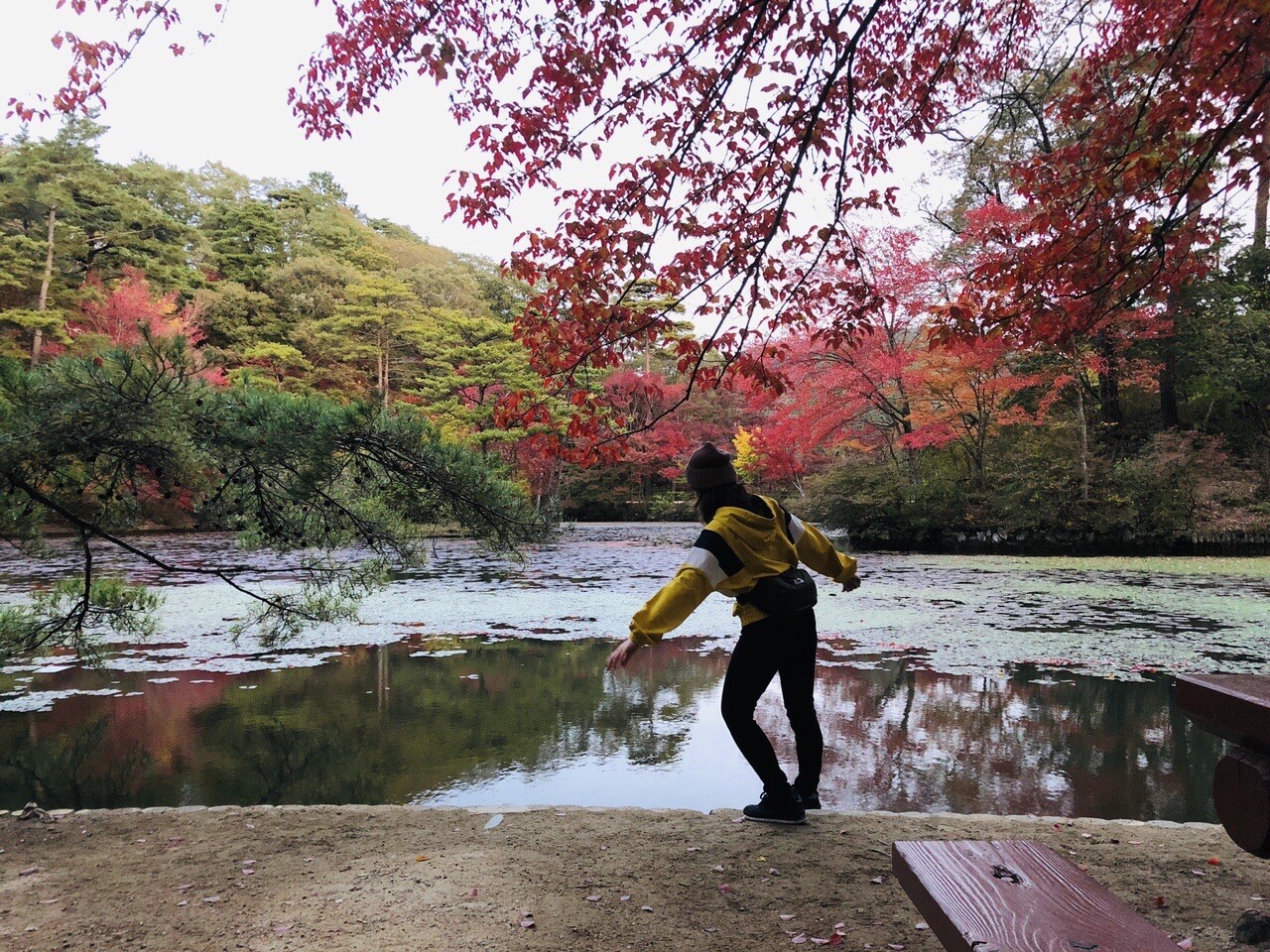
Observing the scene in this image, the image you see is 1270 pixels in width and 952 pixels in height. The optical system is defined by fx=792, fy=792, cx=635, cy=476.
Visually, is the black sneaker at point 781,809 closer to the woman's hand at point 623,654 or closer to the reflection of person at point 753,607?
the reflection of person at point 753,607

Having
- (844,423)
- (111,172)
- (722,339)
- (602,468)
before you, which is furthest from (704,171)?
(111,172)

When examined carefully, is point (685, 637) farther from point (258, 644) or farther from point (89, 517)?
point (89, 517)

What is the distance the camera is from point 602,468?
23969 mm

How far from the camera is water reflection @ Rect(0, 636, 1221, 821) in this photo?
3068 mm

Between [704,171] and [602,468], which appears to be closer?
[704,171]

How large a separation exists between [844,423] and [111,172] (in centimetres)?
1901

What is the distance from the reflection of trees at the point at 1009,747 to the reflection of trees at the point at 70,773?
2766 mm

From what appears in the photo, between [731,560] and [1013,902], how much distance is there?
4.04ft

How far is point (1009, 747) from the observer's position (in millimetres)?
3578

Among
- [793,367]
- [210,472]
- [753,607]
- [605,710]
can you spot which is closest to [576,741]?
[605,710]

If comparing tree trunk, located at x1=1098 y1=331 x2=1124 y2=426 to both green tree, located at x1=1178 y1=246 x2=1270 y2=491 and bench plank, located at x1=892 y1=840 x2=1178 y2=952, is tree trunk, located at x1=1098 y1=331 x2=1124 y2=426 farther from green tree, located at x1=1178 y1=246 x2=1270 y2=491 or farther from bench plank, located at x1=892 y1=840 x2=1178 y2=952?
bench plank, located at x1=892 y1=840 x2=1178 y2=952

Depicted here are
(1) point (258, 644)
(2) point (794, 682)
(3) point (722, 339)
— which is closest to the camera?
(2) point (794, 682)

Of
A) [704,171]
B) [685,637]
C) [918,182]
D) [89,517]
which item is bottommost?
[685,637]

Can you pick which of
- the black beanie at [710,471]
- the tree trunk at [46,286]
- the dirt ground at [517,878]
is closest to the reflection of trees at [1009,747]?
the dirt ground at [517,878]
